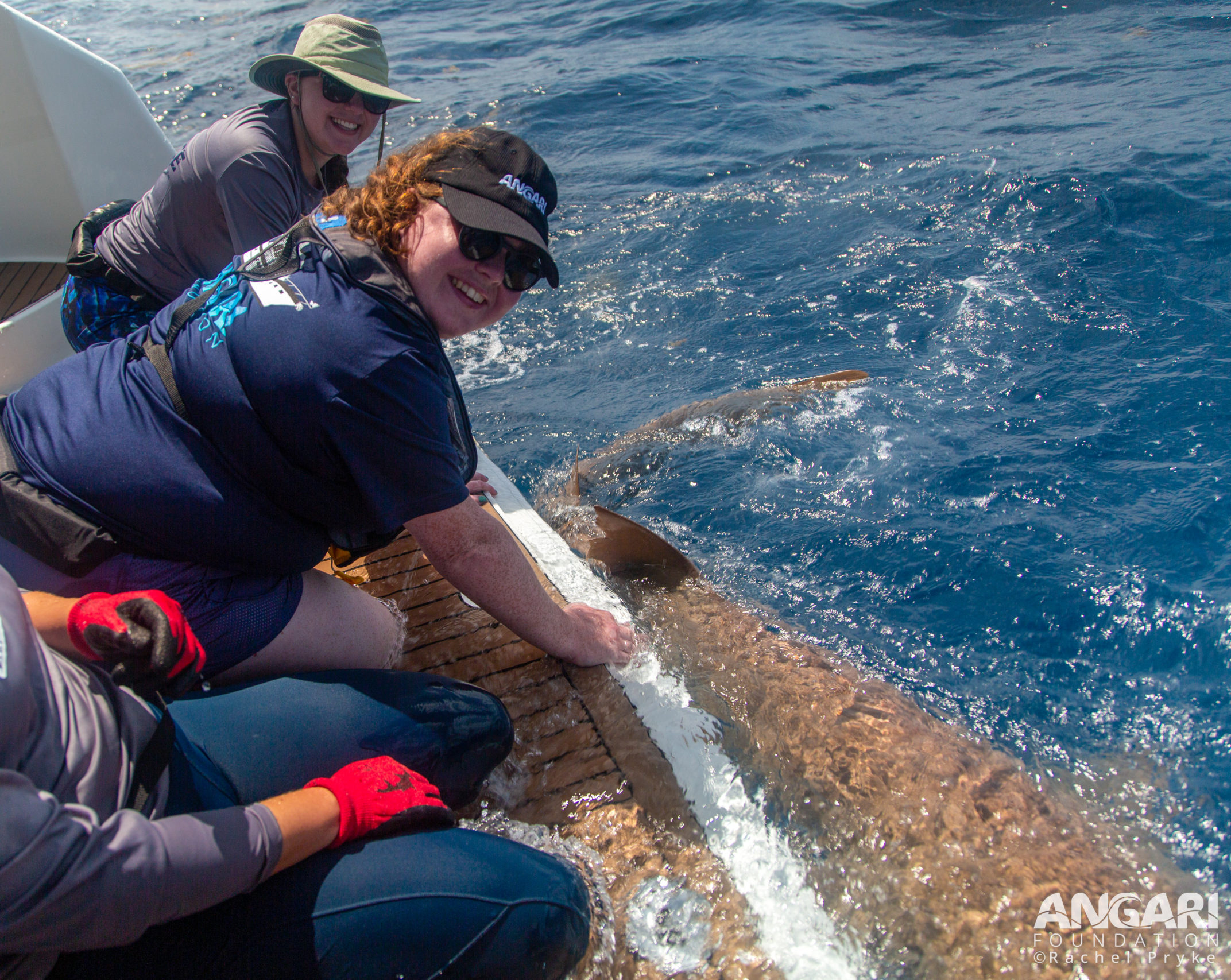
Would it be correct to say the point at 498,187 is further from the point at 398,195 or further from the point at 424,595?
the point at 424,595

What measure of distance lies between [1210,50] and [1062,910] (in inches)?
420

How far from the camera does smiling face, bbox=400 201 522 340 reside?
204 centimetres

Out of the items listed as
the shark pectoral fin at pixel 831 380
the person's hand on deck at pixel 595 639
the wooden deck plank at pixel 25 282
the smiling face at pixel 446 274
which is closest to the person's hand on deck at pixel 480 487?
the person's hand on deck at pixel 595 639

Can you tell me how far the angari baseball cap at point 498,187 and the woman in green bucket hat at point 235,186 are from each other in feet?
5.33

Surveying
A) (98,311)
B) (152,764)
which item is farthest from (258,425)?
(98,311)

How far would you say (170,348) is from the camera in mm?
2098

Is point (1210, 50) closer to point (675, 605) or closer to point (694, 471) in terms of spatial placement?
point (694, 471)

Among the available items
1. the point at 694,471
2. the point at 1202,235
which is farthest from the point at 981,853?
the point at 1202,235

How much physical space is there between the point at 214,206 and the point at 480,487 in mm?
1571

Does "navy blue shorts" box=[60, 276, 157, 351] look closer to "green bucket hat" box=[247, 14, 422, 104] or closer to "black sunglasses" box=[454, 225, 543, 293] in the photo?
"green bucket hat" box=[247, 14, 422, 104]

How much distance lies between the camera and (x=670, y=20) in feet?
43.9

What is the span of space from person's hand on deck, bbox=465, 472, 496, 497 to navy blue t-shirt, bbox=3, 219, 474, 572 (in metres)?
1.45

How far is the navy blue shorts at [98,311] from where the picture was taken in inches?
139

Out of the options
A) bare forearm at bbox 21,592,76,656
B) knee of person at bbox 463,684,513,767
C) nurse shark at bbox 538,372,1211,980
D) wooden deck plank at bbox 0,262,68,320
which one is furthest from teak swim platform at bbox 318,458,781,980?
wooden deck plank at bbox 0,262,68,320
